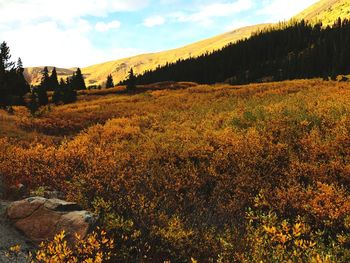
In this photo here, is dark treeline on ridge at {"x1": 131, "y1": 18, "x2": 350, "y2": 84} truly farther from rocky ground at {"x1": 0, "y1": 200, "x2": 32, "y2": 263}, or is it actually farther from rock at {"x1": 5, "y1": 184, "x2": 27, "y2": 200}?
rocky ground at {"x1": 0, "y1": 200, "x2": 32, "y2": 263}

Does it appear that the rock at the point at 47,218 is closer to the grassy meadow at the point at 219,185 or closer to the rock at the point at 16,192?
the grassy meadow at the point at 219,185

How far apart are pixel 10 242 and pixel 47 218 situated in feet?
3.40

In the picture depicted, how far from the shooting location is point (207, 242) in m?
8.27

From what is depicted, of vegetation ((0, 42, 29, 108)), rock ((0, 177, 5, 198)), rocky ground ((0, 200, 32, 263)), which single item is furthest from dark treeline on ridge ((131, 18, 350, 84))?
rocky ground ((0, 200, 32, 263))

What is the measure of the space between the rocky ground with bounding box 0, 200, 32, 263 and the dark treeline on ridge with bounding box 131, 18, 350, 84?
9334 cm

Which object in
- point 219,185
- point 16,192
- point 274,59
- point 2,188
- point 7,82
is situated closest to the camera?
point 219,185

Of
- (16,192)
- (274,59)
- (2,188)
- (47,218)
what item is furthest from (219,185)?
(274,59)

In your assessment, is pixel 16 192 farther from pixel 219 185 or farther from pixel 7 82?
pixel 7 82

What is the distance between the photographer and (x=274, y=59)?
131 metres

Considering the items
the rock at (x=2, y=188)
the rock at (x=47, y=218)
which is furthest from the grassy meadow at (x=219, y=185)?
the rock at (x=47, y=218)

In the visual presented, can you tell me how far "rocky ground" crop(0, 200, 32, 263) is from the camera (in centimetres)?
761

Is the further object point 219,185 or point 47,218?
point 219,185

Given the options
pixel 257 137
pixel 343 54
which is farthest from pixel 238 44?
pixel 257 137

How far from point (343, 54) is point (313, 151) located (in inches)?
3498
